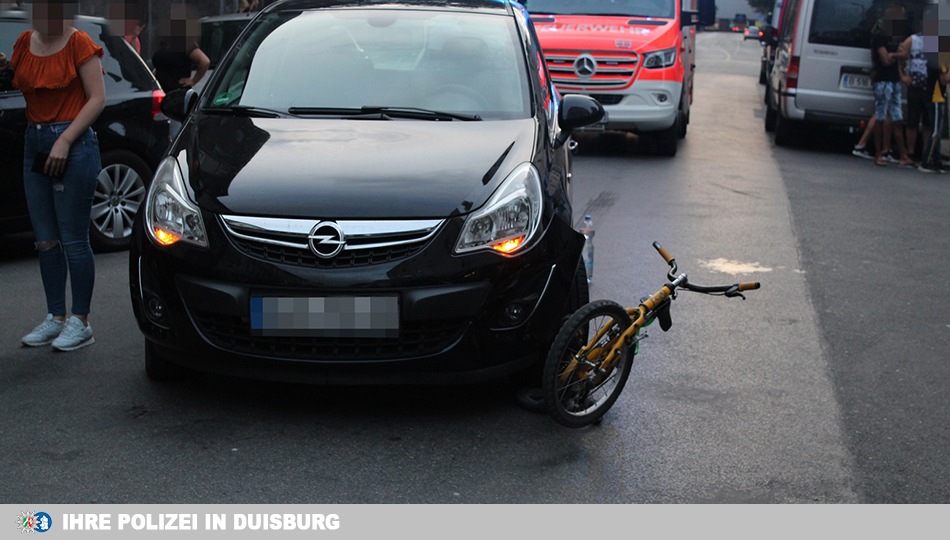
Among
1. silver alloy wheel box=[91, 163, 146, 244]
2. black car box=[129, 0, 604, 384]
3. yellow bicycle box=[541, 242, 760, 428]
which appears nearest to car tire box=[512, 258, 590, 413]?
black car box=[129, 0, 604, 384]

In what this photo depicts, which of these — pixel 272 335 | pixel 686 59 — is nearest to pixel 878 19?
pixel 686 59

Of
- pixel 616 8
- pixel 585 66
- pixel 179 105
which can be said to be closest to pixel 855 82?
pixel 616 8

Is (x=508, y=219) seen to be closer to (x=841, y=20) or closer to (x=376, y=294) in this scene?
(x=376, y=294)

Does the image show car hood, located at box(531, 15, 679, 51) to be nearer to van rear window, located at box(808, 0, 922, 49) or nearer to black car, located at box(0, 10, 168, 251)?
van rear window, located at box(808, 0, 922, 49)

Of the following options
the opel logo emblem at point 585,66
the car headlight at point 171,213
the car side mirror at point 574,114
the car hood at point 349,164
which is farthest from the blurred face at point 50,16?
the opel logo emblem at point 585,66

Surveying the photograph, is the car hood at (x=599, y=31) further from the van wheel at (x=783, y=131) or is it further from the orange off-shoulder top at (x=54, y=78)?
the orange off-shoulder top at (x=54, y=78)

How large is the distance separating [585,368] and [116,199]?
4.92 m

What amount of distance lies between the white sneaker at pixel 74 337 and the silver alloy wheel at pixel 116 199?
2647 millimetres

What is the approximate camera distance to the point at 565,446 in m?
4.86

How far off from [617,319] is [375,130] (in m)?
1.41

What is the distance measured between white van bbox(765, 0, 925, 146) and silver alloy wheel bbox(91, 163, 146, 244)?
358 inches

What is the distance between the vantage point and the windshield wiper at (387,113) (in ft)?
19.3

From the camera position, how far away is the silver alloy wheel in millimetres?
8789

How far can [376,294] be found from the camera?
15.7 ft
